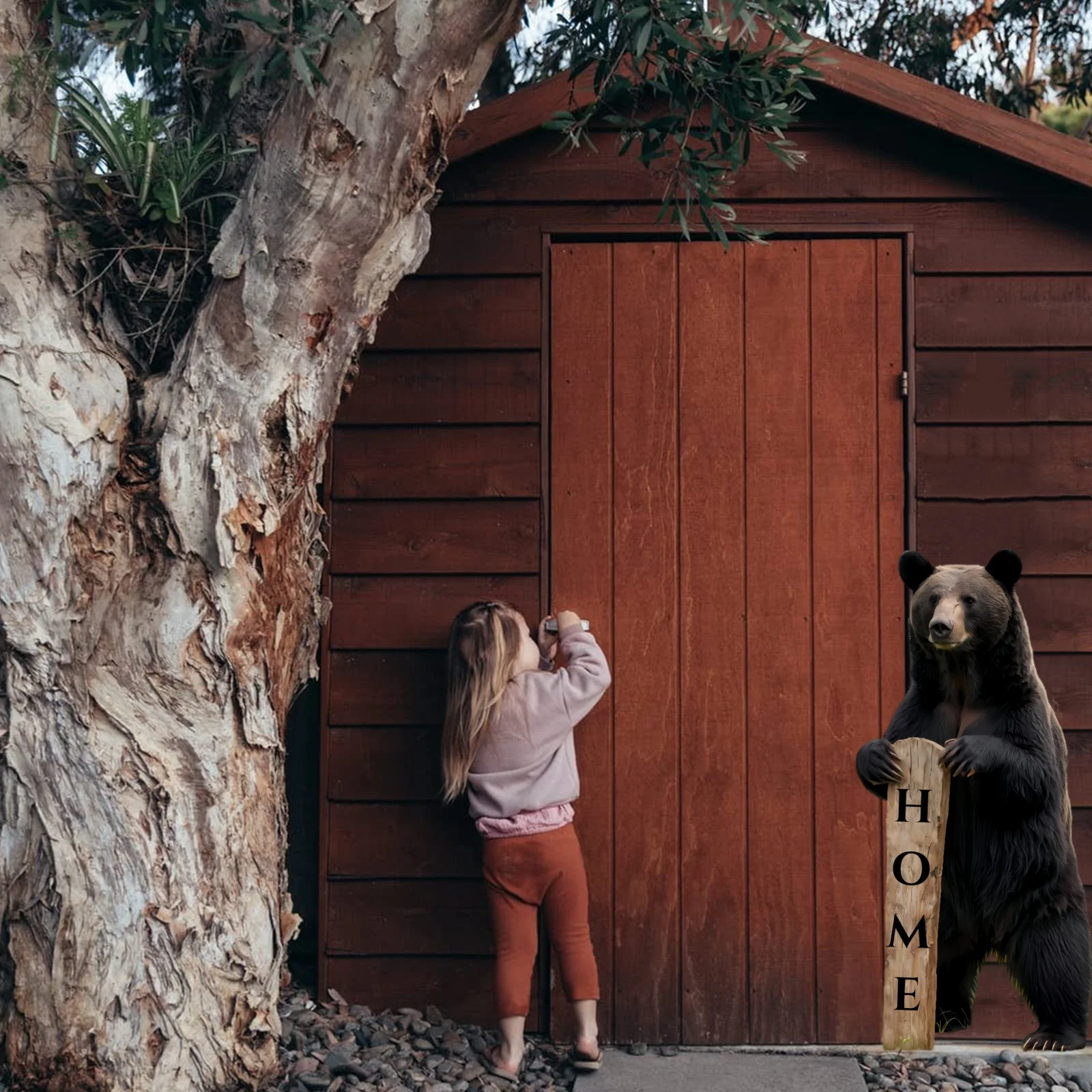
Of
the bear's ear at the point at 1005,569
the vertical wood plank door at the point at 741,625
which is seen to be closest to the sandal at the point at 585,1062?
the vertical wood plank door at the point at 741,625

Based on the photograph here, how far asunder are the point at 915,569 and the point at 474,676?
8.64 feet

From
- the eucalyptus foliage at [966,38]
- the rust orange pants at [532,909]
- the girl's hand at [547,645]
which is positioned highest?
the eucalyptus foliage at [966,38]

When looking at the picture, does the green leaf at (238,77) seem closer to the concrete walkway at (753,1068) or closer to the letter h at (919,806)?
the letter h at (919,806)

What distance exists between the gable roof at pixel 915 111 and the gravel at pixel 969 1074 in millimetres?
3012

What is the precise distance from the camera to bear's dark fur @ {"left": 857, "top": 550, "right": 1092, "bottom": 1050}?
1827 millimetres

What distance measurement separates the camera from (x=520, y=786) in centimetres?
448

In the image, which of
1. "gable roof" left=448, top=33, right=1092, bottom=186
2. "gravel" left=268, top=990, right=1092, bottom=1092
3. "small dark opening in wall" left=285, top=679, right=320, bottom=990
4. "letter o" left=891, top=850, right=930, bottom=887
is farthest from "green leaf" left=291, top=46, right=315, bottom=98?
"gravel" left=268, top=990, right=1092, bottom=1092

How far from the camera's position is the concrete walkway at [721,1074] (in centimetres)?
434

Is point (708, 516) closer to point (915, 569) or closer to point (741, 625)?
point (741, 625)

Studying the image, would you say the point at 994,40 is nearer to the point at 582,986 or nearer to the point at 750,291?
the point at 750,291

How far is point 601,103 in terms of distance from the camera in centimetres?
453

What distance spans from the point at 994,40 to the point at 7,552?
22.4 feet

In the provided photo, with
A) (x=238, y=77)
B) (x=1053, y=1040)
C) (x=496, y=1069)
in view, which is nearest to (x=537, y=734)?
(x=496, y=1069)

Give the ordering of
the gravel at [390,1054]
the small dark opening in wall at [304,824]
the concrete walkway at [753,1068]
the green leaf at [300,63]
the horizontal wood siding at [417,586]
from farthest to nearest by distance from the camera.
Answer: the small dark opening in wall at [304,824], the horizontal wood siding at [417,586], the concrete walkway at [753,1068], the gravel at [390,1054], the green leaf at [300,63]
